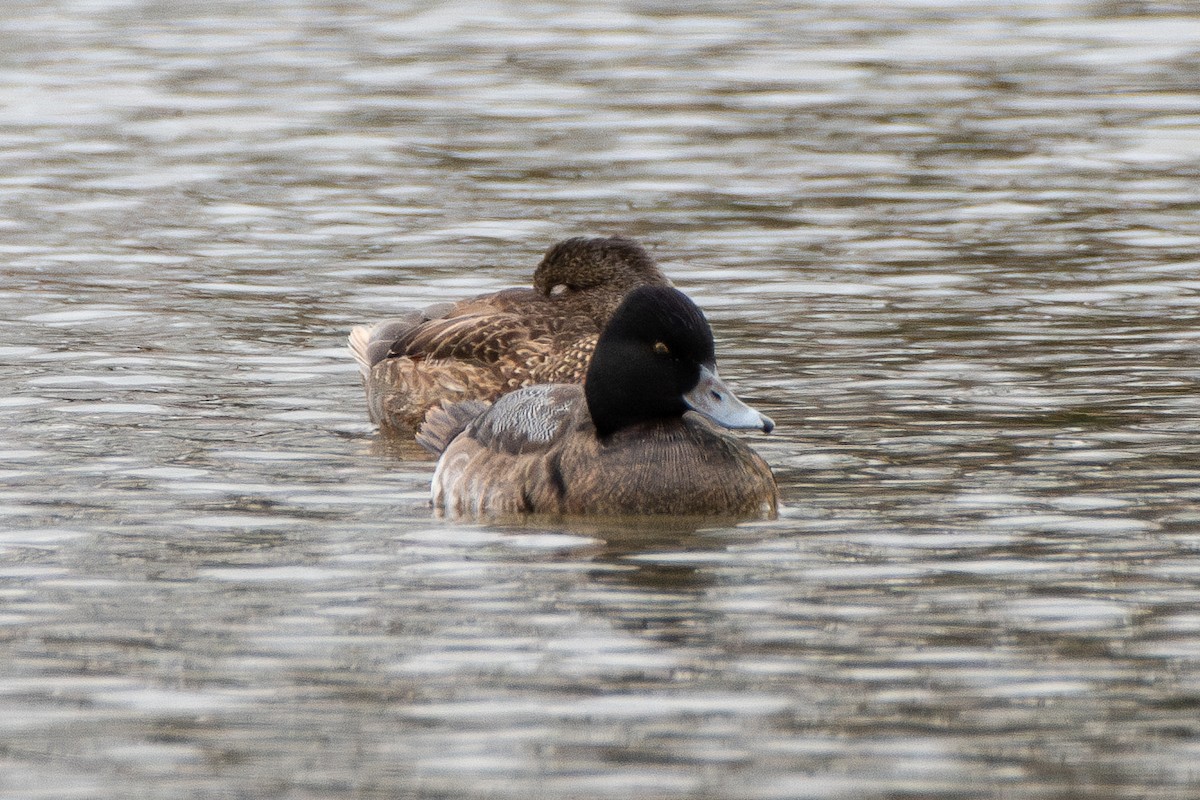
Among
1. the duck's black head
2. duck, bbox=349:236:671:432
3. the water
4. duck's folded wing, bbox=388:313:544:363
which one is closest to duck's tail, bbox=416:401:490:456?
the water

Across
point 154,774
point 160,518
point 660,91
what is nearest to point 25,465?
point 160,518

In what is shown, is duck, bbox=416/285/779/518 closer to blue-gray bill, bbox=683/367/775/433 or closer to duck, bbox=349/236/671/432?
blue-gray bill, bbox=683/367/775/433

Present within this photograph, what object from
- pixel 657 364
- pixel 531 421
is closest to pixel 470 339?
pixel 531 421

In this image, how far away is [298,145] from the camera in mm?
21875

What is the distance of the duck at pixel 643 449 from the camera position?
10.7 meters

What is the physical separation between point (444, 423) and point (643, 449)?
1.97 m

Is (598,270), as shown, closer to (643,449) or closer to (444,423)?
(444,423)

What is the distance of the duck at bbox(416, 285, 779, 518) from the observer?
420 inches

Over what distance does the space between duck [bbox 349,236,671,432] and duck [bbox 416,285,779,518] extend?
185cm

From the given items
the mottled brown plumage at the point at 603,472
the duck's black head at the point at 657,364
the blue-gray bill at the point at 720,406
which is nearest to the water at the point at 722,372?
the mottled brown plumage at the point at 603,472

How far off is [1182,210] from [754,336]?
16.1 ft

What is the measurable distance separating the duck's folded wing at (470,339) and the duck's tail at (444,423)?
57cm

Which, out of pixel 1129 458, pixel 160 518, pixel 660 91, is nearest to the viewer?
pixel 160 518

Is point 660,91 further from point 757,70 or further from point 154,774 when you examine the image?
point 154,774
